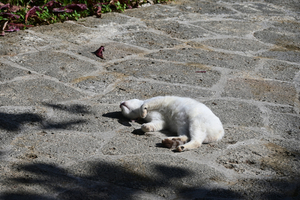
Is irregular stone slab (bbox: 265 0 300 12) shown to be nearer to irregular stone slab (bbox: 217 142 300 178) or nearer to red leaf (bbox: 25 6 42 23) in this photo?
red leaf (bbox: 25 6 42 23)

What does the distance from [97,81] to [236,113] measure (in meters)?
1.64

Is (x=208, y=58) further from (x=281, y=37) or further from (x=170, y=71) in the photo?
(x=281, y=37)

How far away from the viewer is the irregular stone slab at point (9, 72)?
4.17 meters

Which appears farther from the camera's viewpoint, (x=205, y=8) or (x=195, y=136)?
(x=205, y=8)

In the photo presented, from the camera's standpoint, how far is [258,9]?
7.64 meters

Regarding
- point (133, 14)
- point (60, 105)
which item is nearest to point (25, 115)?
point (60, 105)

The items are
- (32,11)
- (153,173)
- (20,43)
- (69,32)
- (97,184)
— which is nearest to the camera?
(97,184)

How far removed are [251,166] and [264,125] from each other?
0.84m

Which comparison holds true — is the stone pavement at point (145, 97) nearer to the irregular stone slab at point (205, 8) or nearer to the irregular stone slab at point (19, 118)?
the irregular stone slab at point (19, 118)

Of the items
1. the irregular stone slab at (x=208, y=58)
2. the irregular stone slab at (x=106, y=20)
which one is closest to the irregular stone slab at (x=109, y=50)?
the irregular stone slab at (x=208, y=58)

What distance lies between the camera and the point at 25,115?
342 cm

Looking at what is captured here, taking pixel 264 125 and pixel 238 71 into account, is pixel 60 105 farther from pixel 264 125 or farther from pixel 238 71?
pixel 238 71

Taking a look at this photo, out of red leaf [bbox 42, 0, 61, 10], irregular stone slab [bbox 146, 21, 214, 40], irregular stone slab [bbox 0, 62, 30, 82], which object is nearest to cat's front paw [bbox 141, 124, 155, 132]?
irregular stone slab [bbox 0, 62, 30, 82]

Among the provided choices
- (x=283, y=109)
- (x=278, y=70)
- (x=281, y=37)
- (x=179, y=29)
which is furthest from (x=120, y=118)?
(x=281, y=37)
